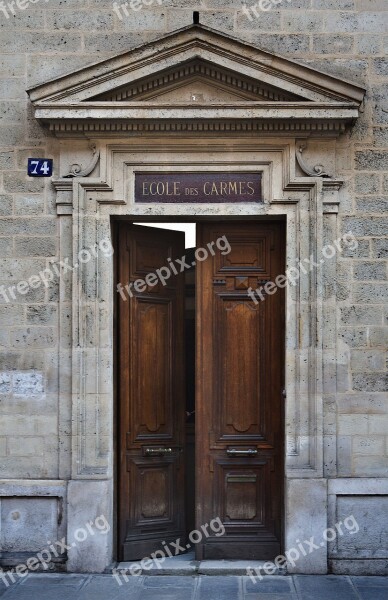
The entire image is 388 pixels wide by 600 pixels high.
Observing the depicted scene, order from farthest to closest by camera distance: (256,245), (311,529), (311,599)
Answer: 1. (256,245)
2. (311,529)
3. (311,599)

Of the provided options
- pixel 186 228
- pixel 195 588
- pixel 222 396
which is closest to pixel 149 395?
pixel 222 396

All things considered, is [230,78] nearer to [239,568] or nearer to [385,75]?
[385,75]

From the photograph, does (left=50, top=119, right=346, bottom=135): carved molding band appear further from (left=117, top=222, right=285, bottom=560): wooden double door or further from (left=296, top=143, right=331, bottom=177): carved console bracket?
(left=117, top=222, right=285, bottom=560): wooden double door

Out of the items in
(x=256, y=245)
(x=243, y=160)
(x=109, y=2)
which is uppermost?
(x=109, y=2)

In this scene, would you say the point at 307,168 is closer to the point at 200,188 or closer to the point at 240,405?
the point at 200,188

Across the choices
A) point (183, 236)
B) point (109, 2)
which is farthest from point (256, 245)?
point (109, 2)

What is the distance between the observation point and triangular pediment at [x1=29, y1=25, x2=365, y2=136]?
660cm

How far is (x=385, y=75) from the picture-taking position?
684cm

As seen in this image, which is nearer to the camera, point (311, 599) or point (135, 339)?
point (311, 599)

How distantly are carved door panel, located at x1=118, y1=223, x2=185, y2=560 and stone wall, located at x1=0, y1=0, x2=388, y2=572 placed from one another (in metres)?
0.60

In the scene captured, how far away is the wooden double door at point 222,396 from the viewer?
7.03m

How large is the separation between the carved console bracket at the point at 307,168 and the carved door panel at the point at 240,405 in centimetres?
64

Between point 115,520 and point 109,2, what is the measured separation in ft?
14.9

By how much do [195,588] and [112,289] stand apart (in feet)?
8.46
